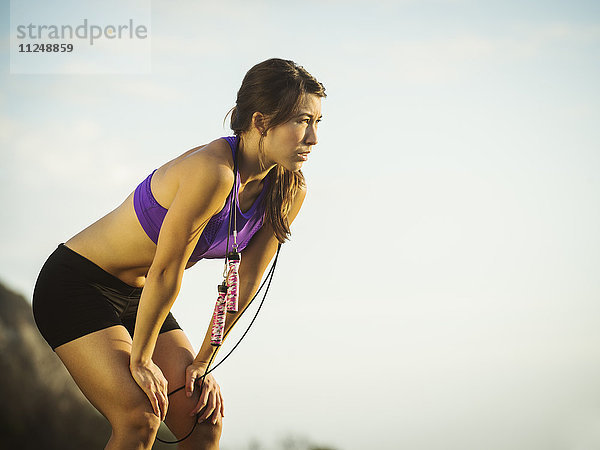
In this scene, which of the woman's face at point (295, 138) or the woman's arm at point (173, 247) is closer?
the woman's arm at point (173, 247)

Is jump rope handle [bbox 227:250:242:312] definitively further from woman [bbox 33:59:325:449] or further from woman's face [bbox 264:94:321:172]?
woman's face [bbox 264:94:321:172]

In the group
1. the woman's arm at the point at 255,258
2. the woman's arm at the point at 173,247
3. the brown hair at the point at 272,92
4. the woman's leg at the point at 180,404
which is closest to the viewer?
the woman's arm at the point at 173,247

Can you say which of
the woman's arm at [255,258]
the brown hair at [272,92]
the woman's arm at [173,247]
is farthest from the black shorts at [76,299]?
the brown hair at [272,92]

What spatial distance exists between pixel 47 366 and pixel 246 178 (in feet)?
6.75

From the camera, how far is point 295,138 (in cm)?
161

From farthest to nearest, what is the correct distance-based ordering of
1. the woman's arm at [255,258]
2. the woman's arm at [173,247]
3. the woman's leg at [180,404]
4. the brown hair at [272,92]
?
the woman's arm at [255,258]
the woman's leg at [180,404]
the brown hair at [272,92]
the woman's arm at [173,247]

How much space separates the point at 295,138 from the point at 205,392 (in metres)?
0.68

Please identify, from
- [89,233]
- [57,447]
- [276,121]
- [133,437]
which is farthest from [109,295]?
[57,447]

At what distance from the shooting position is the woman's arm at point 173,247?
1.49 meters

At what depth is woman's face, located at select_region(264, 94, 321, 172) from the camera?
1.60m

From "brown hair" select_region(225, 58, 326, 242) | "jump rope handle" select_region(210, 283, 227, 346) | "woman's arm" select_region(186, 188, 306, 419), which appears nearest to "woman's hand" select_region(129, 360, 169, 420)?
"jump rope handle" select_region(210, 283, 227, 346)

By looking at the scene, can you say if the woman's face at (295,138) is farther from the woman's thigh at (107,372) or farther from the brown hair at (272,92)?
the woman's thigh at (107,372)

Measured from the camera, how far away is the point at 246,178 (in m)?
1.69

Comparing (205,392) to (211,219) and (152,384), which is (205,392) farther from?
(211,219)
